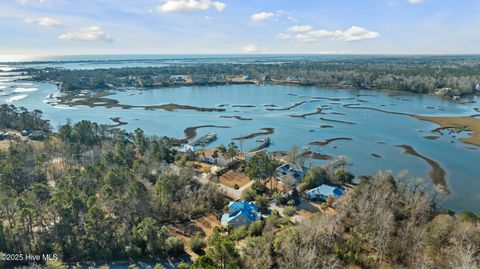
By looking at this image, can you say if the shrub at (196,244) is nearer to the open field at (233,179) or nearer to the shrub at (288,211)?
the shrub at (288,211)

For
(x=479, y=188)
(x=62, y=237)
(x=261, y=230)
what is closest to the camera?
(x=62, y=237)

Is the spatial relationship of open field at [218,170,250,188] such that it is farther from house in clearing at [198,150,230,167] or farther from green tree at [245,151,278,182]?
green tree at [245,151,278,182]

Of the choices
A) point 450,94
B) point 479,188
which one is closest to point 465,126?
point 479,188

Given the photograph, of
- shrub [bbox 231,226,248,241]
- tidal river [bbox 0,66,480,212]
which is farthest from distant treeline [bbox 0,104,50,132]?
shrub [bbox 231,226,248,241]

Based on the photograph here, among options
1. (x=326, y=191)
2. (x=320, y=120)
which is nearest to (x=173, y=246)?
(x=326, y=191)

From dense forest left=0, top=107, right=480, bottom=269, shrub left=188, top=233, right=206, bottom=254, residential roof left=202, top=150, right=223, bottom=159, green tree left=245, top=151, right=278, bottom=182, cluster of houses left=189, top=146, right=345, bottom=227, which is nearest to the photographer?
dense forest left=0, top=107, right=480, bottom=269

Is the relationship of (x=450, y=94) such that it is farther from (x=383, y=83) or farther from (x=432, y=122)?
(x=432, y=122)
